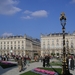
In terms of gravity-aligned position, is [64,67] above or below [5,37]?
below

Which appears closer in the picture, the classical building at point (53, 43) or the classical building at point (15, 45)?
the classical building at point (53, 43)

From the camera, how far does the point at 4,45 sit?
417 ft

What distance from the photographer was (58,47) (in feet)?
376

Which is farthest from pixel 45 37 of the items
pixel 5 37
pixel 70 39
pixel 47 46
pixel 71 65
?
pixel 71 65

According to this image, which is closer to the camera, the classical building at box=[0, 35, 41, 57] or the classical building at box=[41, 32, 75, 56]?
the classical building at box=[41, 32, 75, 56]

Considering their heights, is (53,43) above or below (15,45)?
above

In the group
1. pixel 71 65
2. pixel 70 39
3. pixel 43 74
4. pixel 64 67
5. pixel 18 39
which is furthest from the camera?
pixel 18 39

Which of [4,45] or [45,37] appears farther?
[4,45]

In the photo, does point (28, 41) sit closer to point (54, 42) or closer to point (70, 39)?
point (54, 42)

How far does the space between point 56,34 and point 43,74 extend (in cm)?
10066

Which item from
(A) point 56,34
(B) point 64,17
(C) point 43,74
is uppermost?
(A) point 56,34

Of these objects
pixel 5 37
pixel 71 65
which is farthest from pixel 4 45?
pixel 71 65

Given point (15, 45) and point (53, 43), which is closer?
point (53, 43)

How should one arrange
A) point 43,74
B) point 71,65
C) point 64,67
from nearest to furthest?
point 64,67, point 43,74, point 71,65
